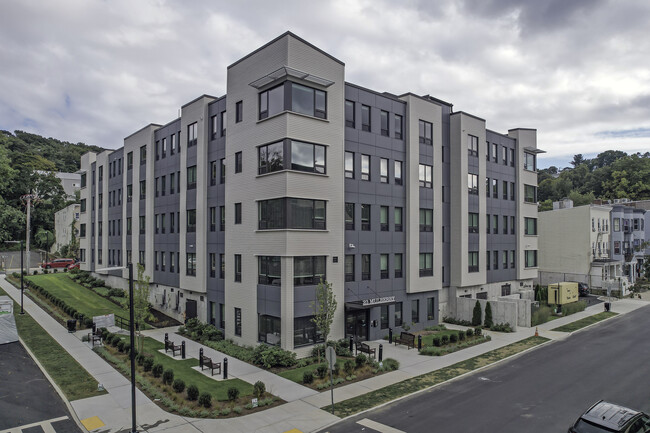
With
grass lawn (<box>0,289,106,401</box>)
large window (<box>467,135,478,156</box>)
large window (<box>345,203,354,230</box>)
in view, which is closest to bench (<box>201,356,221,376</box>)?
grass lawn (<box>0,289,106,401</box>)

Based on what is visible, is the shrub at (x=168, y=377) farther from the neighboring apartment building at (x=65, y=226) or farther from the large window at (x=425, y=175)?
the neighboring apartment building at (x=65, y=226)

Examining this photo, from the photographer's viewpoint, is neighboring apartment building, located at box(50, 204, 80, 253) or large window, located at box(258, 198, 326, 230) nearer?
large window, located at box(258, 198, 326, 230)

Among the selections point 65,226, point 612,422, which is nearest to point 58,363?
point 612,422

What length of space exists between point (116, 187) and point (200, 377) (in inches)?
1353

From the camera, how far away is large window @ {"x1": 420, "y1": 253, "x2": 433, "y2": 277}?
112 feet

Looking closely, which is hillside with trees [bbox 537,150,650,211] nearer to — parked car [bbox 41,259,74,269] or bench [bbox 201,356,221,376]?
bench [bbox 201,356,221,376]

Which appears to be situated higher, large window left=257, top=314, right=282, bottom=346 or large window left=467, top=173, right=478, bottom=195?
large window left=467, top=173, right=478, bottom=195

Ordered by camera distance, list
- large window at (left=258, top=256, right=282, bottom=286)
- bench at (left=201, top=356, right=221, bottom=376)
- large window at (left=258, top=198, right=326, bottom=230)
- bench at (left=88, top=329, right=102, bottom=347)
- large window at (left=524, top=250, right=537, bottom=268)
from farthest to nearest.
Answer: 1. large window at (left=524, top=250, right=537, bottom=268)
2. bench at (left=88, top=329, right=102, bottom=347)
3. large window at (left=258, top=256, right=282, bottom=286)
4. large window at (left=258, top=198, right=326, bottom=230)
5. bench at (left=201, top=356, right=221, bottom=376)

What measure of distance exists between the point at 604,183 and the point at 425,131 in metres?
88.5

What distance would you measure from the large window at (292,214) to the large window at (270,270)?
6.66ft

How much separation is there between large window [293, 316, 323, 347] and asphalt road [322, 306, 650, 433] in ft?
27.7

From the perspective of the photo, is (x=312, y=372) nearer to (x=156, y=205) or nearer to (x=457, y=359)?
(x=457, y=359)

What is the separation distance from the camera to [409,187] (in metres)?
33.0

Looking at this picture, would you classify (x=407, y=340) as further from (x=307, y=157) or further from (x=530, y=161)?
(x=530, y=161)
